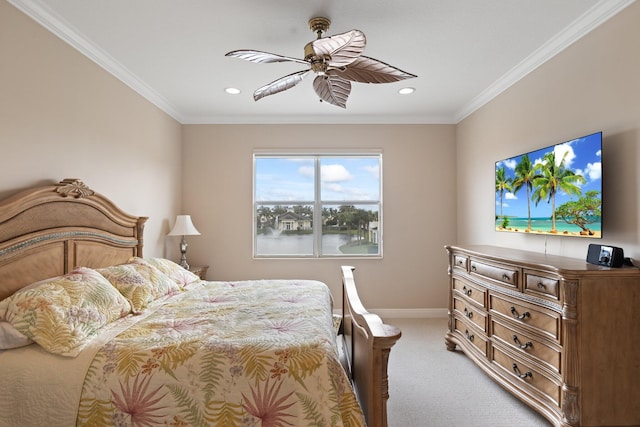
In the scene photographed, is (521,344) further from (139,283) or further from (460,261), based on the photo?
(139,283)

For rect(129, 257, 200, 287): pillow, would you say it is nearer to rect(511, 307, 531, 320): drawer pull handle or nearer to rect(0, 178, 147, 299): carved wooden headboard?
rect(0, 178, 147, 299): carved wooden headboard

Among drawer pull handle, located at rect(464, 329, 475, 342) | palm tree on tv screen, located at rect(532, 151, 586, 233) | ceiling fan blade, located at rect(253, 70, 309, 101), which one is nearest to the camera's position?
palm tree on tv screen, located at rect(532, 151, 586, 233)

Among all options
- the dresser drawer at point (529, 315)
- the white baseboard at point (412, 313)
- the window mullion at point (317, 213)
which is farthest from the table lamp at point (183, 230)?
the dresser drawer at point (529, 315)

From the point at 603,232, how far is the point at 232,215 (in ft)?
12.4

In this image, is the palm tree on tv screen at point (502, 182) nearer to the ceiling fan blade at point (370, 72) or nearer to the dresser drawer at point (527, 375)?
the dresser drawer at point (527, 375)

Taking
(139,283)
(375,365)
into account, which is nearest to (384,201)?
(139,283)

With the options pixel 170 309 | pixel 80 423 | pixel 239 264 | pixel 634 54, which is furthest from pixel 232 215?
pixel 634 54

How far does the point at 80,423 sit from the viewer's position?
140 centimetres

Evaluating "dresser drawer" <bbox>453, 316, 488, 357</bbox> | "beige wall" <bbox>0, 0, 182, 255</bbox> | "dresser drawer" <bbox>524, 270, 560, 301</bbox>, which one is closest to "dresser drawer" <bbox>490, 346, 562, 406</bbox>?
"dresser drawer" <bbox>453, 316, 488, 357</bbox>

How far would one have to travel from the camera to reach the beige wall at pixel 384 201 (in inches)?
177

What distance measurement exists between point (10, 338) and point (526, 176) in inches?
139

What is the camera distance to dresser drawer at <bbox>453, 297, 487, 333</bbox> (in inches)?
108

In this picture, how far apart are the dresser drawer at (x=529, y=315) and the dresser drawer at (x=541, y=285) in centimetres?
10

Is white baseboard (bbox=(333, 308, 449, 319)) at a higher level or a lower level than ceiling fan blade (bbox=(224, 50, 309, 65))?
lower
